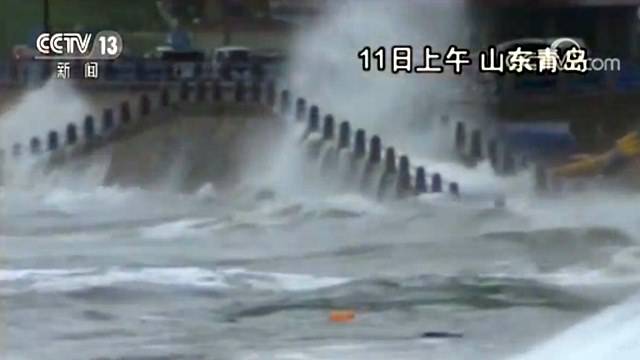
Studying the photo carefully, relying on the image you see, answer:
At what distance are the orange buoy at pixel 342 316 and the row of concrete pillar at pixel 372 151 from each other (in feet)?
0.81

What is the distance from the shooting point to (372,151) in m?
2.40

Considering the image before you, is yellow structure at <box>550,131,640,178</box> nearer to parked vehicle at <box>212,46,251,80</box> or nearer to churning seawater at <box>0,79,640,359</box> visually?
churning seawater at <box>0,79,640,359</box>

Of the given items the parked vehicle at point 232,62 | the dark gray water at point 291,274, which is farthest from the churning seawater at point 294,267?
the parked vehicle at point 232,62

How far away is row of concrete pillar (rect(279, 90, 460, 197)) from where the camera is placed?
239 cm

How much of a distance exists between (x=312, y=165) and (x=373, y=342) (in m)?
0.36

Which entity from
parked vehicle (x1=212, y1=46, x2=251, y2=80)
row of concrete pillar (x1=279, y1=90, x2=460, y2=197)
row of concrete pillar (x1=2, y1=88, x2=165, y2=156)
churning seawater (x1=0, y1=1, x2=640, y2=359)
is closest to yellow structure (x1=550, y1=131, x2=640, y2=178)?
churning seawater (x1=0, y1=1, x2=640, y2=359)

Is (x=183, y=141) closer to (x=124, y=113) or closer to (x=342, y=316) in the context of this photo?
(x=124, y=113)

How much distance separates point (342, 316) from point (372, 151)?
32cm

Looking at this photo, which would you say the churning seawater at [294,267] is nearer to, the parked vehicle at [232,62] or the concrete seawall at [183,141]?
the concrete seawall at [183,141]

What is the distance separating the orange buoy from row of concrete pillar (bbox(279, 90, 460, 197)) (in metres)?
0.25

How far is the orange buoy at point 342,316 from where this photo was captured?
239 centimetres

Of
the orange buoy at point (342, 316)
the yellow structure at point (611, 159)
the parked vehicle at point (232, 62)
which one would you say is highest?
the parked vehicle at point (232, 62)

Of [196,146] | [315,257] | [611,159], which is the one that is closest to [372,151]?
[315,257]

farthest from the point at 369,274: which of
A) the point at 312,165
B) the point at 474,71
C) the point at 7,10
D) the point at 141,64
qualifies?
the point at 7,10
